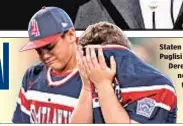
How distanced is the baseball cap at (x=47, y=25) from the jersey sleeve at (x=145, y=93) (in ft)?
1.34

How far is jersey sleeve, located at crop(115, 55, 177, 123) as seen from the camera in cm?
355

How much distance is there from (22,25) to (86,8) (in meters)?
0.42

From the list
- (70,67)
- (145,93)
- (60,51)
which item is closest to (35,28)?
(60,51)

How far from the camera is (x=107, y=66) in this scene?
358 cm

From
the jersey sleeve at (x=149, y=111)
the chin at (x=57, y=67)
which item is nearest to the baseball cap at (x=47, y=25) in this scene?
the chin at (x=57, y=67)

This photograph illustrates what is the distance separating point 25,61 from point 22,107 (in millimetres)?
300

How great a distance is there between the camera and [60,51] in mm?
3607

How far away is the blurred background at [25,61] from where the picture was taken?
11.8 feet

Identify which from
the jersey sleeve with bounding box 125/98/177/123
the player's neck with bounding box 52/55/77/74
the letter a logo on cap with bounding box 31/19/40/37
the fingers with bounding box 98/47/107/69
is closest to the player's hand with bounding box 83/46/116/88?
the fingers with bounding box 98/47/107/69

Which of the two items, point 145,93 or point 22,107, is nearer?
point 145,93

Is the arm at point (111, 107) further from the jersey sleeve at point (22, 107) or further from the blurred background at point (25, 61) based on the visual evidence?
the jersey sleeve at point (22, 107)

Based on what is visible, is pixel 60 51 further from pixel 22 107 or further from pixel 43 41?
pixel 22 107

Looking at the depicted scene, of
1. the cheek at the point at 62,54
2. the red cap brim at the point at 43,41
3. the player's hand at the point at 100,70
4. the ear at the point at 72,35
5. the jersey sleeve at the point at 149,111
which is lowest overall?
the jersey sleeve at the point at 149,111

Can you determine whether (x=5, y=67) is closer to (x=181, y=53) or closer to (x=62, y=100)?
(x=62, y=100)
